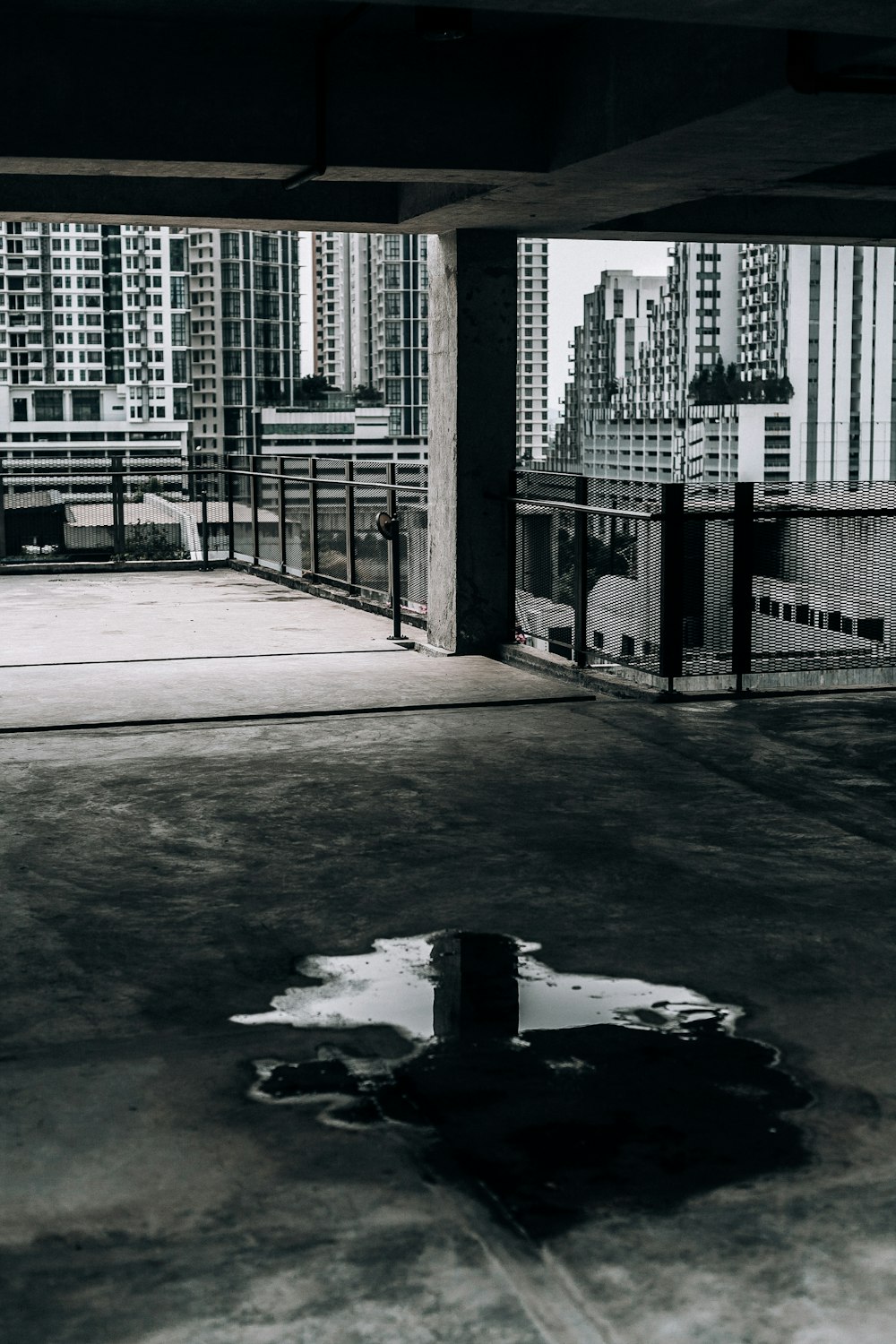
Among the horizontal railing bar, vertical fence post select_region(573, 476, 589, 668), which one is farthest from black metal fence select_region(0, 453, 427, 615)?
vertical fence post select_region(573, 476, 589, 668)

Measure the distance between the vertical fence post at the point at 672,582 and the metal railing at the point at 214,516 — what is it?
19.9ft

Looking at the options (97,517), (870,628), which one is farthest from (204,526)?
(870,628)

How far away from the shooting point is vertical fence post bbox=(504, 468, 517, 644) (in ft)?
43.5

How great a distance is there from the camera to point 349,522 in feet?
57.7

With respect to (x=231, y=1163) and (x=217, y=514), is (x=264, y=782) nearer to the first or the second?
(x=231, y=1163)

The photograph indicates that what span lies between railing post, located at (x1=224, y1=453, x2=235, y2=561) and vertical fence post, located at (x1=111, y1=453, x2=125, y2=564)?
1503 mm

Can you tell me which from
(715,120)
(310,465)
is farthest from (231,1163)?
(310,465)

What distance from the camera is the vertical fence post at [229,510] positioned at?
2244 centimetres

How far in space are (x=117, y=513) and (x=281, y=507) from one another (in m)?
3.46

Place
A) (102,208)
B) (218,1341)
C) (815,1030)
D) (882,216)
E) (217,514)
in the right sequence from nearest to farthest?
(218,1341) < (815,1030) < (102,208) < (882,216) < (217,514)

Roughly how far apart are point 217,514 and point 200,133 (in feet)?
44.1

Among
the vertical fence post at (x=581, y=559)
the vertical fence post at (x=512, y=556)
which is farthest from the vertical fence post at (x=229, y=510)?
the vertical fence post at (x=581, y=559)

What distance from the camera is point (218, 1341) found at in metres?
3.01

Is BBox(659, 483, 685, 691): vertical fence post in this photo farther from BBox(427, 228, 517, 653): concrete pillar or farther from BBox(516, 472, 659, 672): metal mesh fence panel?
BBox(427, 228, 517, 653): concrete pillar
